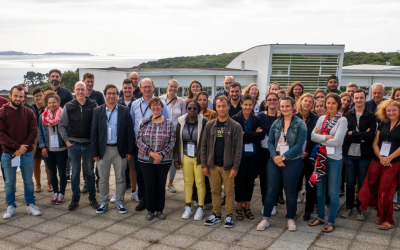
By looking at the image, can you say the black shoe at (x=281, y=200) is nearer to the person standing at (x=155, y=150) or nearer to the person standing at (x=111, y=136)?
the person standing at (x=155, y=150)

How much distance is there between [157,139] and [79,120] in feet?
4.47

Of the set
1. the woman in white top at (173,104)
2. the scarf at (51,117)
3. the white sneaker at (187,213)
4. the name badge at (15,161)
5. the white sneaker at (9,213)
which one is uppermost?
the woman in white top at (173,104)

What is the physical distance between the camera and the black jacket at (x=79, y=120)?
515 cm

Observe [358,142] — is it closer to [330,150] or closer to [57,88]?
[330,150]

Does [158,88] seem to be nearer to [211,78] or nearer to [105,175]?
[211,78]

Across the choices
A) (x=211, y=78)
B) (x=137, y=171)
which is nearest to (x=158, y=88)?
(x=211, y=78)

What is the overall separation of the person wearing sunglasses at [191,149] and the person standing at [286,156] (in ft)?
3.19

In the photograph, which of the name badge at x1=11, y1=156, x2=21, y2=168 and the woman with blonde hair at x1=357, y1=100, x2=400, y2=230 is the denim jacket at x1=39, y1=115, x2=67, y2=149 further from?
the woman with blonde hair at x1=357, y1=100, x2=400, y2=230

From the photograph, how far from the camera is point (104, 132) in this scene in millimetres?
4961

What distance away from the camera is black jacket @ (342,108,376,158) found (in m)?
4.64

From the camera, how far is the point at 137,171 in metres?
5.45

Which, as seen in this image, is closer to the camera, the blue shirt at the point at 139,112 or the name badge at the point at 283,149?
the name badge at the point at 283,149

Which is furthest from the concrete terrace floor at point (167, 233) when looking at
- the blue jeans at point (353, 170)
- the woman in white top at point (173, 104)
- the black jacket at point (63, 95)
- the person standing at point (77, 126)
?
the black jacket at point (63, 95)

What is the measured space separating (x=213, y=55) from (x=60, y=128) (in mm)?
98299
